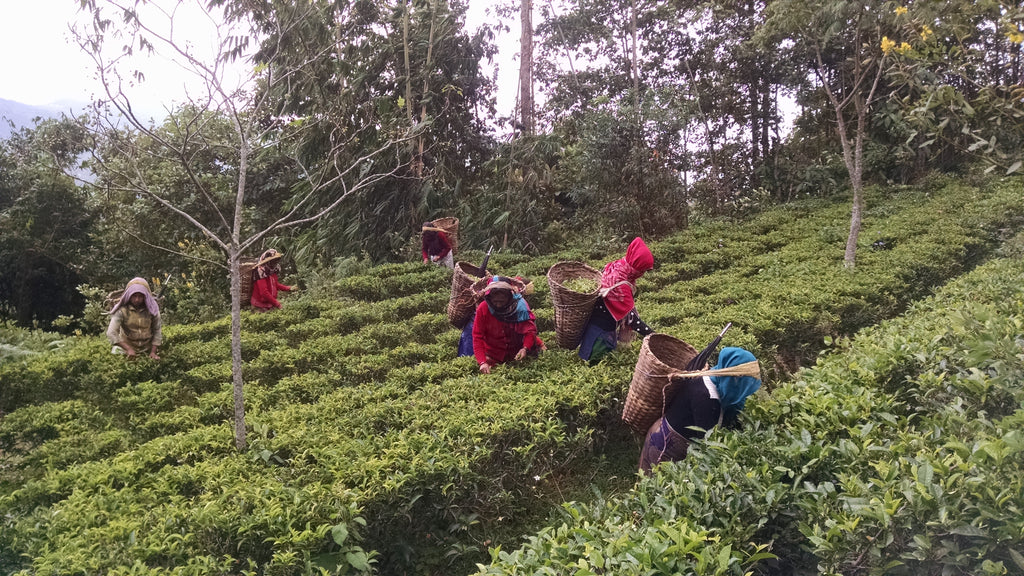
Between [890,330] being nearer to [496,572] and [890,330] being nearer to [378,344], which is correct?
[496,572]

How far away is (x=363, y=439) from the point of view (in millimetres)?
4016

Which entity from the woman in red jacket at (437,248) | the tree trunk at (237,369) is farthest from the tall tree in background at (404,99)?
the tree trunk at (237,369)

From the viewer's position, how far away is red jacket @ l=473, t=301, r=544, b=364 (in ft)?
17.1

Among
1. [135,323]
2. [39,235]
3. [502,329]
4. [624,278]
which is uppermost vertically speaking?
[39,235]

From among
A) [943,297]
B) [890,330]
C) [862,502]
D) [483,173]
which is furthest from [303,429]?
[483,173]

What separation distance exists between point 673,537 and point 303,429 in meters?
3.09

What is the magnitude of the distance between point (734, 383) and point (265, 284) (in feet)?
25.0

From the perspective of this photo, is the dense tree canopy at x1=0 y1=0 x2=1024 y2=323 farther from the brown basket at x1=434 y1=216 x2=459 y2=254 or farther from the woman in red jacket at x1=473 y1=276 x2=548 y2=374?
the woman in red jacket at x1=473 y1=276 x2=548 y2=374

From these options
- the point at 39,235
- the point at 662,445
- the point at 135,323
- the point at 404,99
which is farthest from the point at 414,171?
the point at 662,445

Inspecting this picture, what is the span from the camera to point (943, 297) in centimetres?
546

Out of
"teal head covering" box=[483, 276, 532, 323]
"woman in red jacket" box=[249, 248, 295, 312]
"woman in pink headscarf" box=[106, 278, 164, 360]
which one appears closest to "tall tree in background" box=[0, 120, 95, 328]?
"woman in red jacket" box=[249, 248, 295, 312]

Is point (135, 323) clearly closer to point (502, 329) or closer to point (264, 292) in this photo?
point (264, 292)

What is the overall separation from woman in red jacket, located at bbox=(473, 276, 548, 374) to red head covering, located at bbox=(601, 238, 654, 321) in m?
0.78

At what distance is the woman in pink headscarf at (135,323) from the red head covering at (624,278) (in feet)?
17.1
